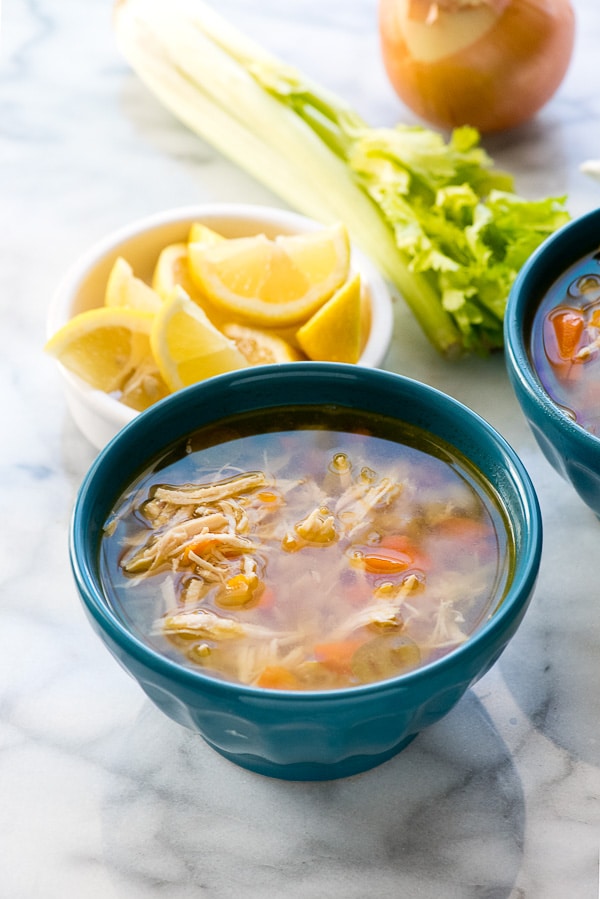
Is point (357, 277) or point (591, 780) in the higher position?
point (357, 277)

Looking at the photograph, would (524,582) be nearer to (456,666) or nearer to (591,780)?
(456,666)

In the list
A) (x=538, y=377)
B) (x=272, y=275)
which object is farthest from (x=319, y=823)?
(x=272, y=275)

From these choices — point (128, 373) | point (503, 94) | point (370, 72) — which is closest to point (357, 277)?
point (128, 373)

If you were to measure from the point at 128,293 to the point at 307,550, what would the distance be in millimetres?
806

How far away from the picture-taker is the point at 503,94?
2523mm

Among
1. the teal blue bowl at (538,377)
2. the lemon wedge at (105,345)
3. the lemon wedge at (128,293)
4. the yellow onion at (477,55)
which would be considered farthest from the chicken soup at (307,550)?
the yellow onion at (477,55)

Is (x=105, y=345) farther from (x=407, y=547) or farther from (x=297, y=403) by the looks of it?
(x=407, y=547)

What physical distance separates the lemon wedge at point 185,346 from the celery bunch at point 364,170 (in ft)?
1.57

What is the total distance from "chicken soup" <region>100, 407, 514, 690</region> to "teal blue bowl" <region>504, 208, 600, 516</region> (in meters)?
0.13

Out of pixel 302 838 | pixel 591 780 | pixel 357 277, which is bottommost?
pixel 591 780

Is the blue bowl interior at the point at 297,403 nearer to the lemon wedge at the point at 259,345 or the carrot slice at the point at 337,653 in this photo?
the carrot slice at the point at 337,653

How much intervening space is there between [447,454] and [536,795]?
0.47 meters

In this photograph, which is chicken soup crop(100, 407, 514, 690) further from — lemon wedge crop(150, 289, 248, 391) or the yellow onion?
the yellow onion

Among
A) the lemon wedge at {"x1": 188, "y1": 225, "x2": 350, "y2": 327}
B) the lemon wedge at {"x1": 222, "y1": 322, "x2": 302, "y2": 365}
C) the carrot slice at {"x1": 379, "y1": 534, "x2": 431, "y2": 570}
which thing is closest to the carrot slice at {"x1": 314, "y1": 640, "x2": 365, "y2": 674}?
the carrot slice at {"x1": 379, "y1": 534, "x2": 431, "y2": 570}
